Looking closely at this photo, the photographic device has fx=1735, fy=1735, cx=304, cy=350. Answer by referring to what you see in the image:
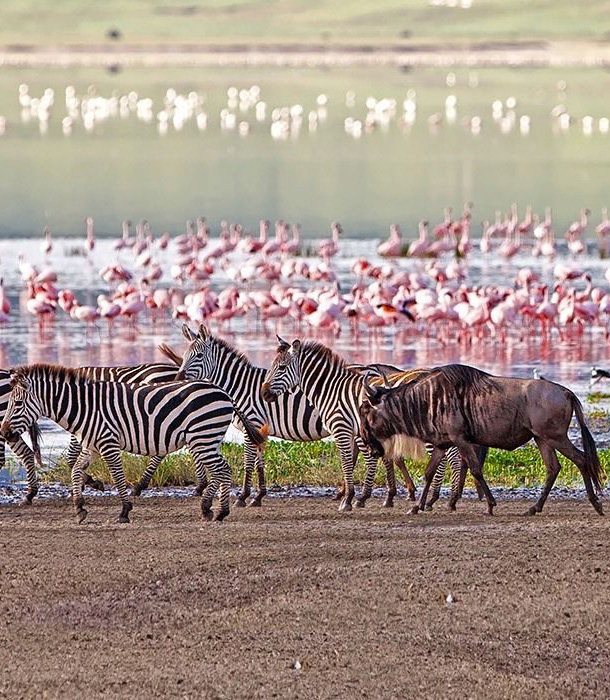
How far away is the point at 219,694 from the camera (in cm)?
716

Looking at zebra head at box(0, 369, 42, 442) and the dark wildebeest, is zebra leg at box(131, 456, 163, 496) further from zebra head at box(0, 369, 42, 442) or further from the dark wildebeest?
the dark wildebeest

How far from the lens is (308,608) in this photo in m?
8.22

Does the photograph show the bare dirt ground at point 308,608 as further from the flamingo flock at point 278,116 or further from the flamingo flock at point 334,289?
the flamingo flock at point 278,116

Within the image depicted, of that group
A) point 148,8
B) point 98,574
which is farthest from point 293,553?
point 148,8

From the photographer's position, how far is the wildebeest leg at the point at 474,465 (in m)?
10.4

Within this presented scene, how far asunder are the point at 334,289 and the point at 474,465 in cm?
1335

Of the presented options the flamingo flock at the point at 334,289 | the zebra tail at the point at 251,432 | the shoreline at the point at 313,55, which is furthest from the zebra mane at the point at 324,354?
the shoreline at the point at 313,55

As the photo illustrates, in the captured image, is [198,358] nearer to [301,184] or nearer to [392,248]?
[392,248]

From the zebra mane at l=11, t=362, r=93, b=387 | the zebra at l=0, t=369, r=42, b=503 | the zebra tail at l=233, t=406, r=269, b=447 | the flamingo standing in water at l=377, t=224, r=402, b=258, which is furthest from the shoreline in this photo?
the zebra mane at l=11, t=362, r=93, b=387

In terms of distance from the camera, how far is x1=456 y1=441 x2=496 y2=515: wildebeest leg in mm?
10352

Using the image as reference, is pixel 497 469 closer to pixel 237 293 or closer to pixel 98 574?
pixel 98 574

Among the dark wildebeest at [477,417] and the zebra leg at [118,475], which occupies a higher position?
the dark wildebeest at [477,417]

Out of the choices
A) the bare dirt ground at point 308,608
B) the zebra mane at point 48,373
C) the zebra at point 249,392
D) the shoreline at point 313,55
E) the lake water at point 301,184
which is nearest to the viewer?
the bare dirt ground at point 308,608

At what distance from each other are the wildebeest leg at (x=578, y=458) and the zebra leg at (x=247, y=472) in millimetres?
2142
